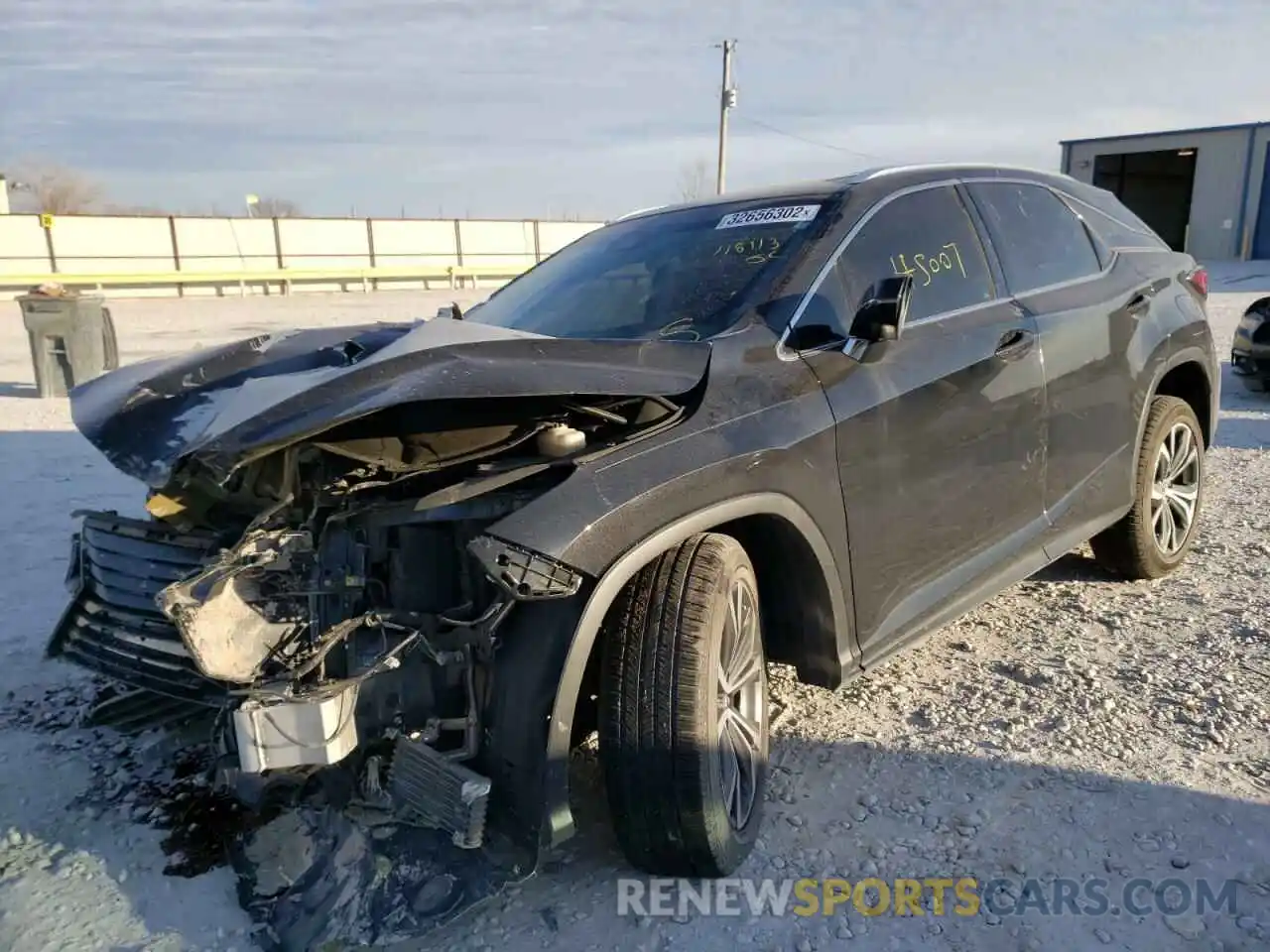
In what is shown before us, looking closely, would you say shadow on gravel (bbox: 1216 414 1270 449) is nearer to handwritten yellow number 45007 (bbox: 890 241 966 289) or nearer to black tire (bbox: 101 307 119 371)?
handwritten yellow number 45007 (bbox: 890 241 966 289)

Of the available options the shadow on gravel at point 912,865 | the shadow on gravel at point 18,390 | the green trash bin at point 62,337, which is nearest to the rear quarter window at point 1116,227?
the shadow on gravel at point 912,865

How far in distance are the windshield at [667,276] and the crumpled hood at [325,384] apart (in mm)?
462

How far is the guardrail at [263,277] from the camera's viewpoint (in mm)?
24609

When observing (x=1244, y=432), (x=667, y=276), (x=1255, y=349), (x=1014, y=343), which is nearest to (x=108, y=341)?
(x=667, y=276)

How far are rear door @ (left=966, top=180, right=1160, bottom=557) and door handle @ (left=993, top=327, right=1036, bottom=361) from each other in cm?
9

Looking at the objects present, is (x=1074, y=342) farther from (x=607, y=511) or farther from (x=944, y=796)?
(x=607, y=511)

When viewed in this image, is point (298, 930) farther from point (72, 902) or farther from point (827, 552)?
point (827, 552)

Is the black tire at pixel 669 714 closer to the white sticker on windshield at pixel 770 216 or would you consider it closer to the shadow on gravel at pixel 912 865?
the shadow on gravel at pixel 912 865

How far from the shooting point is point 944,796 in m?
2.98

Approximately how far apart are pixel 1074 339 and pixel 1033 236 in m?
0.48

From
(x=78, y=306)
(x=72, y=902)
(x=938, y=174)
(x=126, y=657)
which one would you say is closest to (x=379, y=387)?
(x=126, y=657)

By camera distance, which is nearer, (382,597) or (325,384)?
(325,384)

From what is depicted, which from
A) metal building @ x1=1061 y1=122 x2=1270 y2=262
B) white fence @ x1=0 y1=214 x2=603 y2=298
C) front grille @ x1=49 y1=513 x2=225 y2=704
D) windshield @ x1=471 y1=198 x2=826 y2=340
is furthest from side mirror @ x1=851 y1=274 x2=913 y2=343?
metal building @ x1=1061 y1=122 x2=1270 y2=262

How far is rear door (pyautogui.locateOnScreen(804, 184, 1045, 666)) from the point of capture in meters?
2.96
